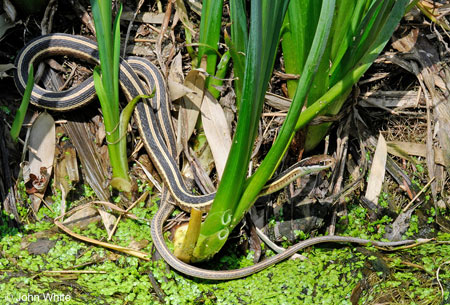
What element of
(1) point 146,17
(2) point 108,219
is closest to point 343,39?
(1) point 146,17

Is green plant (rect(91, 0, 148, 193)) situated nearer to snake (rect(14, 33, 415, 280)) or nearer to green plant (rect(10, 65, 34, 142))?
snake (rect(14, 33, 415, 280))

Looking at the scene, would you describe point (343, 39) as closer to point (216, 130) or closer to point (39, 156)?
point (216, 130)

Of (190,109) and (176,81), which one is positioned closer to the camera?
(190,109)

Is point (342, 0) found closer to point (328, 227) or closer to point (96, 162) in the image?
point (328, 227)

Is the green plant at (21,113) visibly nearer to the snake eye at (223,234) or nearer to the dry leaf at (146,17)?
the dry leaf at (146,17)

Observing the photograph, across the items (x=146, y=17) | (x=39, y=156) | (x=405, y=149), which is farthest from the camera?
(x=146, y=17)

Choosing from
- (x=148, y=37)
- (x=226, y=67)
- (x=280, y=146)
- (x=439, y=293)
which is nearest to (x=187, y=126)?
(x=226, y=67)
